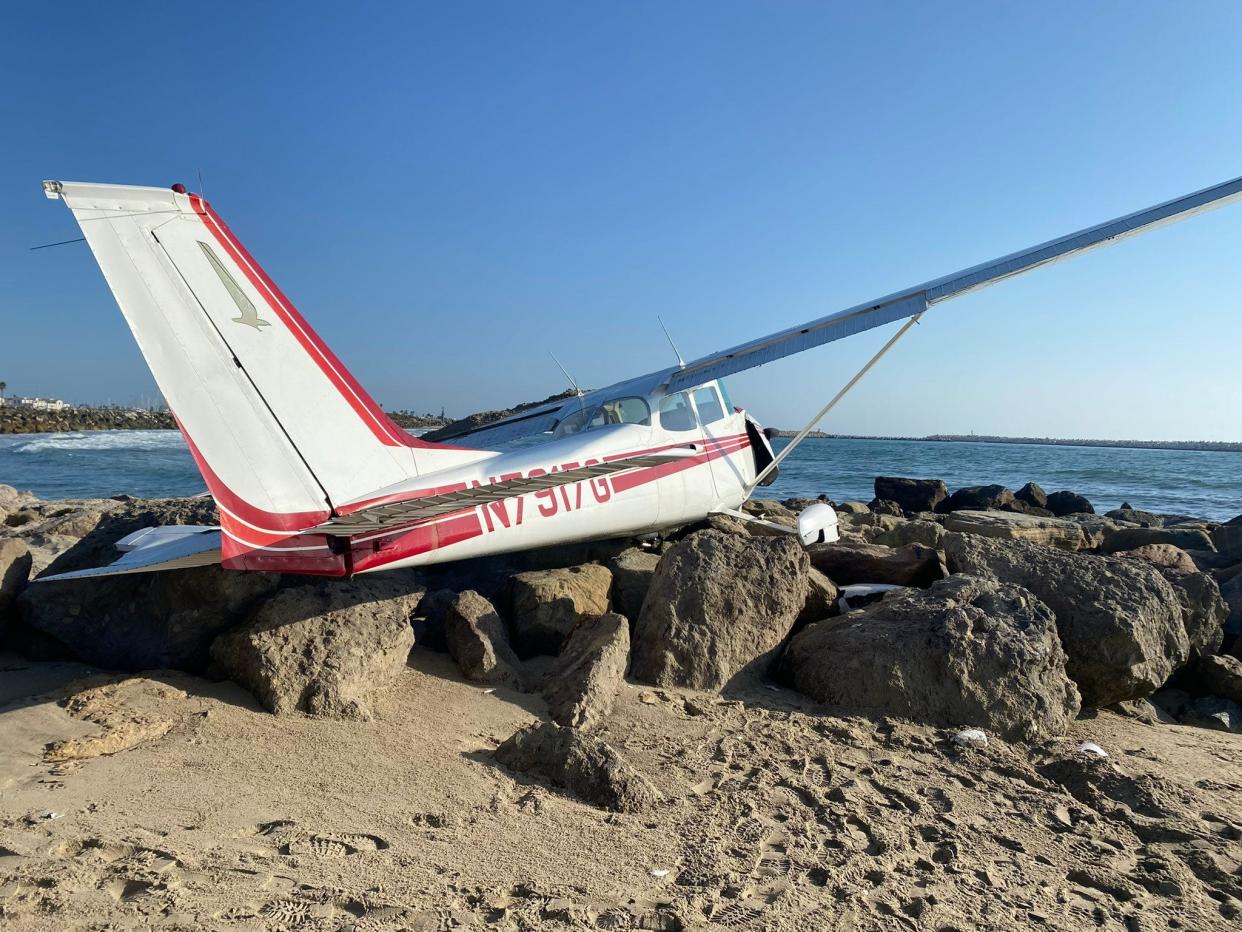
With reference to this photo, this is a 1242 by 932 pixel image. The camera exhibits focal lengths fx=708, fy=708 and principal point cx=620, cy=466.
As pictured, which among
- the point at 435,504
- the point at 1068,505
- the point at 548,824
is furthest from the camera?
the point at 1068,505

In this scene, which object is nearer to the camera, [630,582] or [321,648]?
[321,648]

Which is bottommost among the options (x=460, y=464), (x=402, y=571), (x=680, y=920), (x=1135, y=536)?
(x=1135, y=536)

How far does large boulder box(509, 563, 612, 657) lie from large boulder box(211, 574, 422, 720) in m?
1.13

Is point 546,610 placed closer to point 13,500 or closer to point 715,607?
point 715,607

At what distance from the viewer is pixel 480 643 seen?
17.1ft

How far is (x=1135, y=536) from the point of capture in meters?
11.0

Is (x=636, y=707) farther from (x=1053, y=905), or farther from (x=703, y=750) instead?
(x=1053, y=905)

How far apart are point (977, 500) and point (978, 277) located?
1625 centimetres

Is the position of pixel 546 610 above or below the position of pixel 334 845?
above

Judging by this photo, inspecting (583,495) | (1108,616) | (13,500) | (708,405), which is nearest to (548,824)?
(583,495)

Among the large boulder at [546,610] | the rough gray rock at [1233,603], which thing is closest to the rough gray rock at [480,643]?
the large boulder at [546,610]

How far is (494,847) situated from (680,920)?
91 centimetres

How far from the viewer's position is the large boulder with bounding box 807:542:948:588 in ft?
24.4

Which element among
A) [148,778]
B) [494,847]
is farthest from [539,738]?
[148,778]
